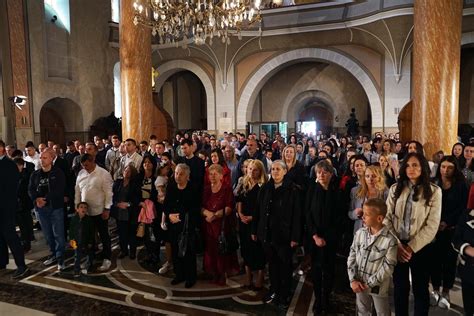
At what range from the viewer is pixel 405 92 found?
14.5 meters

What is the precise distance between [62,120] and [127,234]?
12.3 meters

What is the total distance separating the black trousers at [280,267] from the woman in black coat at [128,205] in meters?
2.14

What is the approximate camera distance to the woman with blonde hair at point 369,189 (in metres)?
3.62

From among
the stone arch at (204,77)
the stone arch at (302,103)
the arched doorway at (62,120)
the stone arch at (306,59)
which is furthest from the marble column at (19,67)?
the stone arch at (302,103)

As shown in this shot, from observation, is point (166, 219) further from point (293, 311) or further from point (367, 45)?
point (367, 45)

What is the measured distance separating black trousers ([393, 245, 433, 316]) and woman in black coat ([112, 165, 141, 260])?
335 cm

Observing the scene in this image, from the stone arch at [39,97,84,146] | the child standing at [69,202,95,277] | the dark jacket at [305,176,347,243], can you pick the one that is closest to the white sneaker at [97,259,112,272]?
the child standing at [69,202,95,277]

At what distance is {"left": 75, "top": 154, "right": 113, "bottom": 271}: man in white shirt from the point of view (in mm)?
4811

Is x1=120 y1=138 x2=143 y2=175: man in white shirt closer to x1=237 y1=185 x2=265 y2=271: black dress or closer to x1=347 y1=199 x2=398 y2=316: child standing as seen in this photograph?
x1=237 y1=185 x2=265 y2=271: black dress

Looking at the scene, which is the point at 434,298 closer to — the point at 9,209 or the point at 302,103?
the point at 9,209

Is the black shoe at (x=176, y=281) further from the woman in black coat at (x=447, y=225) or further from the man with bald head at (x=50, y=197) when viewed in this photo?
the woman in black coat at (x=447, y=225)

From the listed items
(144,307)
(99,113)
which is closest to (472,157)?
(144,307)

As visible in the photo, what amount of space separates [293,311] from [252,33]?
42.8 ft

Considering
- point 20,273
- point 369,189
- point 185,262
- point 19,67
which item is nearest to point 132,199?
point 185,262
